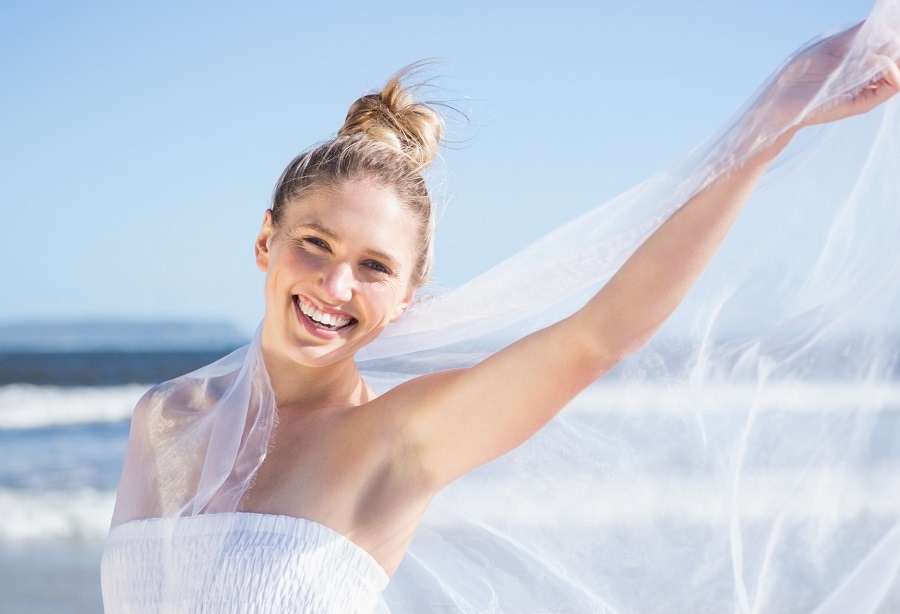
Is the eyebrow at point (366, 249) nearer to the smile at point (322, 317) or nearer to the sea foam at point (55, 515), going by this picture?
the smile at point (322, 317)

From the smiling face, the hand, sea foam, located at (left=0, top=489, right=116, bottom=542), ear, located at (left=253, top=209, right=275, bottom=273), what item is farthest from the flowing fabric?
sea foam, located at (left=0, top=489, right=116, bottom=542)

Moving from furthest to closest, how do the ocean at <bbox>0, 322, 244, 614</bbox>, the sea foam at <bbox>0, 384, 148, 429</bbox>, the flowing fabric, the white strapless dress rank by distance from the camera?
1. the sea foam at <bbox>0, 384, 148, 429</bbox>
2. the ocean at <bbox>0, 322, 244, 614</bbox>
3. the white strapless dress
4. the flowing fabric

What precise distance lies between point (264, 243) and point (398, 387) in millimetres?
577

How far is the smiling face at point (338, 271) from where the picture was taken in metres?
2.27

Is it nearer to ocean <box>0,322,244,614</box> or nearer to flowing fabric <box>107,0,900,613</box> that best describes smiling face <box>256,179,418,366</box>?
flowing fabric <box>107,0,900,613</box>

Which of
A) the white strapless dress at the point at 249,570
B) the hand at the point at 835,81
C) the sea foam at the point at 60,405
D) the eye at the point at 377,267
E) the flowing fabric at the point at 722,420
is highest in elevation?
the sea foam at the point at 60,405

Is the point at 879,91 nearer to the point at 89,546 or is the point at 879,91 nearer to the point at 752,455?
the point at 752,455

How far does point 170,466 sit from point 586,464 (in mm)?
931

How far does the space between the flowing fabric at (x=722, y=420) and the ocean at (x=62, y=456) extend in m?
4.08

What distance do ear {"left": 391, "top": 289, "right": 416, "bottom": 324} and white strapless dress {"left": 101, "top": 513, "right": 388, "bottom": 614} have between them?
55 cm

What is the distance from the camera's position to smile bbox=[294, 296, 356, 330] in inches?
89.2

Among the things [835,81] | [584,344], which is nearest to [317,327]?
[584,344]

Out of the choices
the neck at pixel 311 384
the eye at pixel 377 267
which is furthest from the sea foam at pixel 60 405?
the eye at pixel 377 267

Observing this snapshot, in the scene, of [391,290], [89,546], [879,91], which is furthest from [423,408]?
[89,546]
